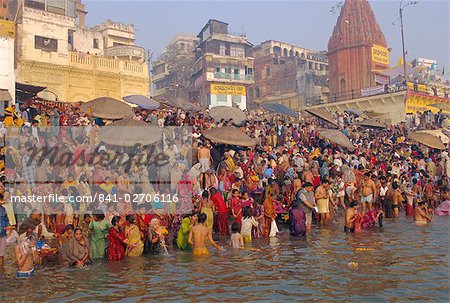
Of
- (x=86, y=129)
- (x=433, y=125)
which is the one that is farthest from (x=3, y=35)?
(x=433, y=125)

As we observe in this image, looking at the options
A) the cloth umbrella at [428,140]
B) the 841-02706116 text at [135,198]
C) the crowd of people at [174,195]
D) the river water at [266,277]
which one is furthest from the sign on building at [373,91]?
the 841-02706116 text at [135,198]

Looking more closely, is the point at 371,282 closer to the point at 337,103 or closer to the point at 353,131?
the point at 353,131

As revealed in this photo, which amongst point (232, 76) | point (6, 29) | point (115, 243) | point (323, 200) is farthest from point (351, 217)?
point (232, 76)

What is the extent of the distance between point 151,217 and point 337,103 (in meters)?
36.6

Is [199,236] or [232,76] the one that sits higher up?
[232,76]

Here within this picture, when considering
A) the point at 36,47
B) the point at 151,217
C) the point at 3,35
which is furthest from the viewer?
the point at 36,47

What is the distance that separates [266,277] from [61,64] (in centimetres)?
2536

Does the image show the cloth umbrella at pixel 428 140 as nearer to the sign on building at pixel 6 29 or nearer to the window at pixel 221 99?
the sign on building at pixel 6 29

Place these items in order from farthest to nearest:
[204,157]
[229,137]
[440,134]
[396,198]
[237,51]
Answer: [237,51] → [440,134] → [396,198] → [229,137] → [204,157]

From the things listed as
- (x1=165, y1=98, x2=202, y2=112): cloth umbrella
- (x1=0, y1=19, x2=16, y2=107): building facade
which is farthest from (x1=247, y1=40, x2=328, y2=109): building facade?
(x1=0, y1=19, x2=16, y2=107): building facade

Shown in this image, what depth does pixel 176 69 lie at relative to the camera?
5709 centimetres

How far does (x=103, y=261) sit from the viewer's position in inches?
356

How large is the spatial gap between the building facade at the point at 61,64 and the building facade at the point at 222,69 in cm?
1321

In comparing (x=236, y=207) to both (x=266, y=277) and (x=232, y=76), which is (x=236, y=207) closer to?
(x=266, y=277)
